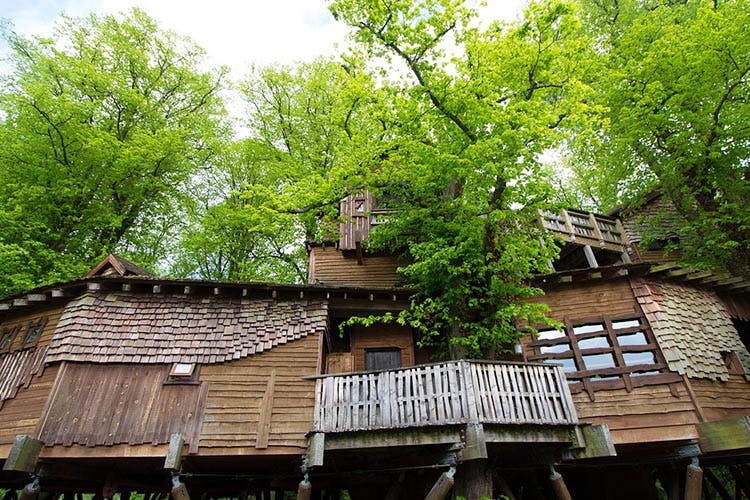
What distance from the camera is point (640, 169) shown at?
17203 millimetres

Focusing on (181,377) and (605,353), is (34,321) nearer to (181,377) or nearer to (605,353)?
(181,377)

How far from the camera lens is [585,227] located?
15289 millimetres

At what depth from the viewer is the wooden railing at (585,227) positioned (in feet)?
47.7

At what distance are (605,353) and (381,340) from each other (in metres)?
6.41

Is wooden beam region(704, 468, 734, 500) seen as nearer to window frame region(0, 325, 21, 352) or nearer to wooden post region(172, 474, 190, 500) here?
wooden post region(172, 474, 190, 500)

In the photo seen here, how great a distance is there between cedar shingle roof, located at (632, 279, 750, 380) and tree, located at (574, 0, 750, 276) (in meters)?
1.99

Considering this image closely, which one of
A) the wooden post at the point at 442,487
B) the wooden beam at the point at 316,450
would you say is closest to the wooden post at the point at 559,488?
the wooden post at the point at 442,487

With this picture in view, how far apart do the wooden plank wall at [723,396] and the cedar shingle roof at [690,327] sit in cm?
22

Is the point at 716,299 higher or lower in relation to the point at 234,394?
higher

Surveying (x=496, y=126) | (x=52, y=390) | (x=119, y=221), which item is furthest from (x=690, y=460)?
(x=119, y=221)

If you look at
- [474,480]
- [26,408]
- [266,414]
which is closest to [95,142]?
[26,408]

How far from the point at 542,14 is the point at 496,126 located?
3.07 metres

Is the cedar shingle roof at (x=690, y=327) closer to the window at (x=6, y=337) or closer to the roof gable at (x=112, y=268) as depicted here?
the roof gable at (x=112, y=268)

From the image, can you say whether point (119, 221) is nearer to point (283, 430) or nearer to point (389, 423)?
point (283, 430)
